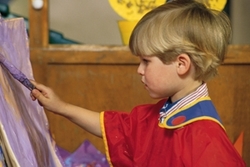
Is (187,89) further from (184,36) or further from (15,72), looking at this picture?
(15,72)

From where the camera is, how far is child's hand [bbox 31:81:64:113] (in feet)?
3.13

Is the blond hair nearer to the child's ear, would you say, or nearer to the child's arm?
the child's ear

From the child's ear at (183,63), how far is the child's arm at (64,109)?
0.26 m

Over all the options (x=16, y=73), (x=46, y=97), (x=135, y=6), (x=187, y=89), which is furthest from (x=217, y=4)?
(x=16, y=73)

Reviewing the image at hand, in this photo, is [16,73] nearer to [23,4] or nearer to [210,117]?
[210,117]

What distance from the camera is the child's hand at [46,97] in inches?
37.6

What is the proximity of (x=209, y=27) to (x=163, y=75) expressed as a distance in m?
0.14

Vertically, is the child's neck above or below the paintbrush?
below

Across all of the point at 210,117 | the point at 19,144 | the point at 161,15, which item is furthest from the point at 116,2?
the point at 19,144

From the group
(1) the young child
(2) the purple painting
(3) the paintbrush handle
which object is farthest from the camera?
(1) the young child

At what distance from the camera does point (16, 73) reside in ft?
2.74

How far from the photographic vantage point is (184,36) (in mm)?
963

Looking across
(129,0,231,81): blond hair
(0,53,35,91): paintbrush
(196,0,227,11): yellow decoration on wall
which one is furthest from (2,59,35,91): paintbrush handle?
(196,0,227,11): yellow decoration on wall

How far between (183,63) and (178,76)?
3 cm
